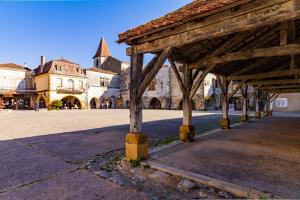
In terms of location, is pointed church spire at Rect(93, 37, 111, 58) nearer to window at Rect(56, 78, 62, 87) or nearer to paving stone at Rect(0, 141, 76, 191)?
window at Rect(56, 78, 62, 87)

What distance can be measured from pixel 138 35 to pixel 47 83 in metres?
30.3

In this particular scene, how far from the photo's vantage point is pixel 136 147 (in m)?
4.05

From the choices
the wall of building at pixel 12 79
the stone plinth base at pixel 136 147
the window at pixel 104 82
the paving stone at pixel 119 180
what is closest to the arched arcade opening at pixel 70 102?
the window at pixel 104 82

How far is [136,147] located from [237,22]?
295 cm

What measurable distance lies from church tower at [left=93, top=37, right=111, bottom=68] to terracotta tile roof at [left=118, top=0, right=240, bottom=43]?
4129 centimetres

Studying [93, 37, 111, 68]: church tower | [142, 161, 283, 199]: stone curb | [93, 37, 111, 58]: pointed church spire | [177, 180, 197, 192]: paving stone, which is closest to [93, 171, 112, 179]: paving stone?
[142, 161, 283, 199]: stone curb

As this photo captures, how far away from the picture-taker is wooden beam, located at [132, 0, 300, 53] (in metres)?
2.73

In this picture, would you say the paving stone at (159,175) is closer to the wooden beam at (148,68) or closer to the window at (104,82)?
the wooden beam at (148,68)

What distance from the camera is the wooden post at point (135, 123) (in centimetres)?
410

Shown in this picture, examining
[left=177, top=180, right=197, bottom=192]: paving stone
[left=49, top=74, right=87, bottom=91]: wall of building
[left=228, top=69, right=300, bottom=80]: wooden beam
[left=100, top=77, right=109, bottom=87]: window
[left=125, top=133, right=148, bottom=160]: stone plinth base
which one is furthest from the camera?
[left=100, top=77, right=109, bottom=87]: window

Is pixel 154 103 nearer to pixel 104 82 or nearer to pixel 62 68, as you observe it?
pixel 104 82

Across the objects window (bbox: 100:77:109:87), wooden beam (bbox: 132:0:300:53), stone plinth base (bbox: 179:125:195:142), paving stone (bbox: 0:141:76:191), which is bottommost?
paving stone (bbox: 0:141:76:191)

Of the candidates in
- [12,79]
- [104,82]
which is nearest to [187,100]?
[104,82]

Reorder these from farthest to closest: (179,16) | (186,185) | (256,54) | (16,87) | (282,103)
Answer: (16,87), (282,103), (256,54), (179,16), (186,185)
